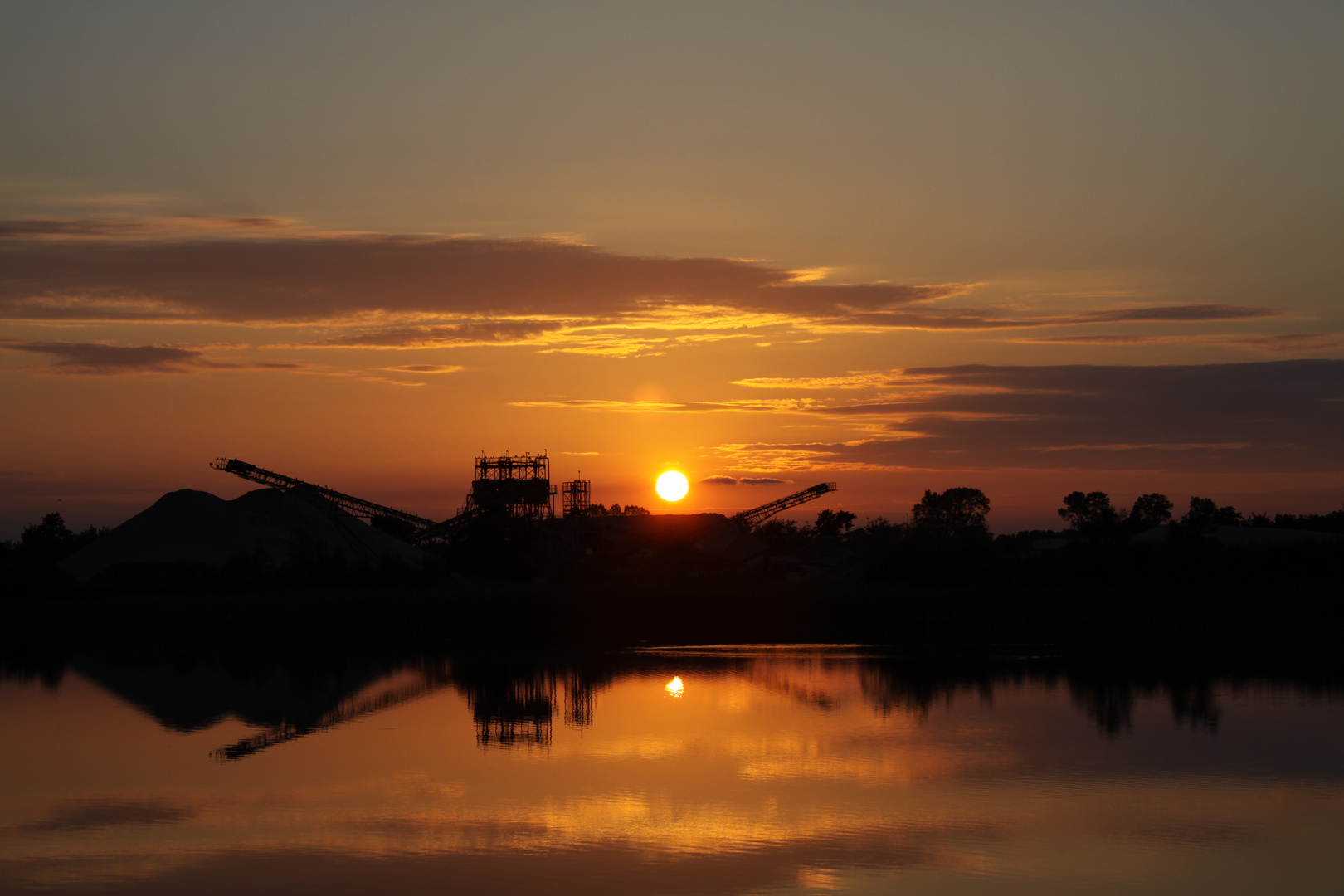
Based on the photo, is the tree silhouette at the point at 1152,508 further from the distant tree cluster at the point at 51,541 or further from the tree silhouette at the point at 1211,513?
the distant tree cluster at the point at 51,541

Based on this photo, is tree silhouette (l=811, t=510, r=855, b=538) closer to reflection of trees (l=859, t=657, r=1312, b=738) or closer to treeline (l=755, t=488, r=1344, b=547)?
treeline (l=755, t=488, r=1344, b=547)

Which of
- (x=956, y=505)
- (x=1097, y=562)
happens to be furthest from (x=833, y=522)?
(x=1097, y=562)

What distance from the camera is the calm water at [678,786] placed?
11.5m

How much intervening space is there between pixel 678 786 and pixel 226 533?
138 ft

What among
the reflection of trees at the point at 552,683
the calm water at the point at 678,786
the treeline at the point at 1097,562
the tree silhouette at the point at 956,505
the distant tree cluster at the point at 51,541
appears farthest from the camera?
the tree silhouette at the point at 956,505

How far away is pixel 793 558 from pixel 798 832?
50369 millimetres

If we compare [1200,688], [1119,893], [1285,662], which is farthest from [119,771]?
[1285,662]

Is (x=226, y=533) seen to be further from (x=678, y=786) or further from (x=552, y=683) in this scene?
(x=678, y=786)

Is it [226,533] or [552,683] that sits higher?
[226,533]

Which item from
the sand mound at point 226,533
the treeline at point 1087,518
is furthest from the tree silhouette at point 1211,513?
the sand mound at point 226,533

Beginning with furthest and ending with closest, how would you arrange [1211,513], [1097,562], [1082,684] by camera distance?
[1211,513] → [1097,562] → [1082,684]

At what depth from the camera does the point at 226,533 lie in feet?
174

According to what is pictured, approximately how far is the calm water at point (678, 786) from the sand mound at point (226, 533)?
2609 centimetres

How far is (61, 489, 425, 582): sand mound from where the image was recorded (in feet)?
168
